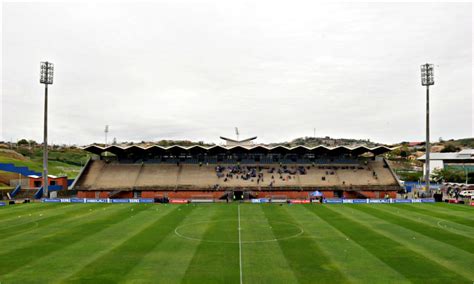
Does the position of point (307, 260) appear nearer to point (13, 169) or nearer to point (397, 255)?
point (397, 255)

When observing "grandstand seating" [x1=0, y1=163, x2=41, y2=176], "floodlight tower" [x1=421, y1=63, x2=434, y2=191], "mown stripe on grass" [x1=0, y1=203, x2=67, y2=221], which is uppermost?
"floodlight tower" [x1=421, y1=63, x2=434, y2=191]

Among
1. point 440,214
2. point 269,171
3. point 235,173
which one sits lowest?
point 440,214

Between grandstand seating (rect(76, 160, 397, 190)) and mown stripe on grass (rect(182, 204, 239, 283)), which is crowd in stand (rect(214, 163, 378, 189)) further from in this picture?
mown stripe on grass (rect(182, 204, 239, 283))

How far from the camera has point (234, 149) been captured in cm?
7000

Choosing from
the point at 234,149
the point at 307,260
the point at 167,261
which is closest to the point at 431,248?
the point at 307,260

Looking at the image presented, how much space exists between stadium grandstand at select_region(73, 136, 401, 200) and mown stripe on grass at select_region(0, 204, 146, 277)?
23395 millimetres

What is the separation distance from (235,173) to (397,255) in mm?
46325

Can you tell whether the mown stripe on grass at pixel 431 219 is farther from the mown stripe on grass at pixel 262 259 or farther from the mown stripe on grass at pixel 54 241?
the mown stripe on grass at pixel 54 241

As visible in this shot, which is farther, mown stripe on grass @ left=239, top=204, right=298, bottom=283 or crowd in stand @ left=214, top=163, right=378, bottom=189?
crowd in stand @ left=214, top=163, right=378, bottom=189

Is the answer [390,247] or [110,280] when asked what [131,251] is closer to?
[110,280]

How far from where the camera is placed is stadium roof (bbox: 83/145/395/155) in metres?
67.3

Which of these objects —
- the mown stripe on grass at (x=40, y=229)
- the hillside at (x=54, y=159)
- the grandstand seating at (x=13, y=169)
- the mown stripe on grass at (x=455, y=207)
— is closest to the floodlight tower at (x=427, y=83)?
the mown stripe on grass at (x=455, y=207)

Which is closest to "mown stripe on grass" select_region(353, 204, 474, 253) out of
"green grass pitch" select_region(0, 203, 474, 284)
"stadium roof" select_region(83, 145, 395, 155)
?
"green grass pitch" select_region(0, 203, 474, 284)

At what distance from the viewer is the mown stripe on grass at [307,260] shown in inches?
726
